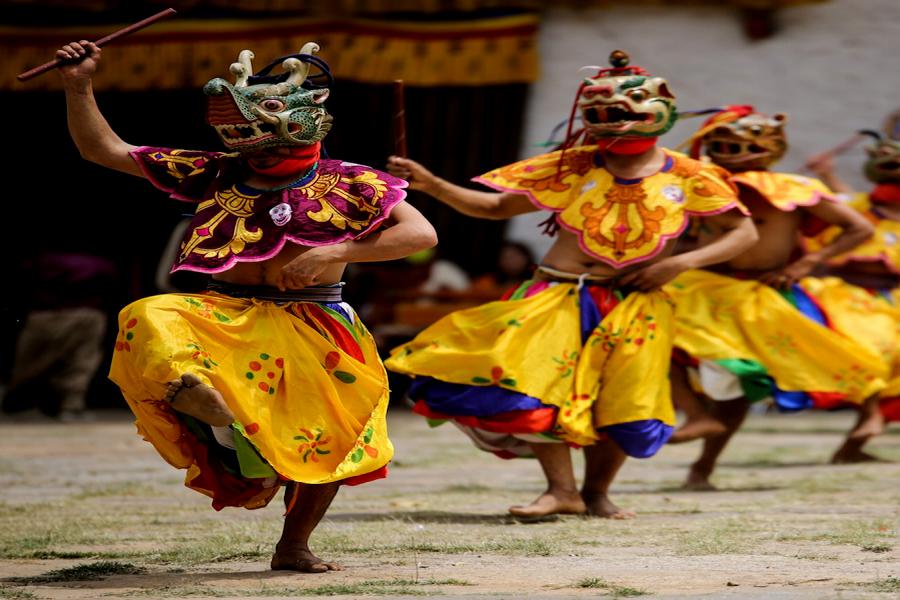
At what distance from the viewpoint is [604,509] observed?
6.03 meters

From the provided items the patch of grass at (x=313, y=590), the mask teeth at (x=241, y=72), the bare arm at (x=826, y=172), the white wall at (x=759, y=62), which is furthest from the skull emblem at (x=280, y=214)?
the white wall at (x=759, y=62)

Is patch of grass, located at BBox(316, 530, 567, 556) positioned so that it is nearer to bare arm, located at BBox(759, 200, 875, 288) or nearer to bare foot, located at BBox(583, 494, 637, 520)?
bare foot, located at BBox(583, 494, 637, 520)

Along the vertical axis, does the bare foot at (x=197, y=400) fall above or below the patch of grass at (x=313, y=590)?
above

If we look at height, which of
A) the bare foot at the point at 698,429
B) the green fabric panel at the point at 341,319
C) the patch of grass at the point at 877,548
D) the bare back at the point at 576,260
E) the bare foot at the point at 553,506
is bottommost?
the bare foot at the point at 698,429

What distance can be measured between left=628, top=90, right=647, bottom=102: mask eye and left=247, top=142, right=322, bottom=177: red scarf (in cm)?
168

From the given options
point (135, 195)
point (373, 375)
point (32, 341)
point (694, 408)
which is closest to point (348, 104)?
point (135, 195)

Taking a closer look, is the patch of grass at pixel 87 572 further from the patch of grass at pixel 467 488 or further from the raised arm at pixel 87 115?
the patch of grass at pixel 467 488

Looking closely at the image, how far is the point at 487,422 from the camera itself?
19.5ft

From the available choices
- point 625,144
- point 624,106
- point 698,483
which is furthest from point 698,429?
point 624,106

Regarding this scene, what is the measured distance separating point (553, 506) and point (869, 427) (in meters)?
3.07

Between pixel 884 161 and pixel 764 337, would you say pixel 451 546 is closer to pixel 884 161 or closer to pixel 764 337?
pixel 764 337

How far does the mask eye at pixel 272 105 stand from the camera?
464cm

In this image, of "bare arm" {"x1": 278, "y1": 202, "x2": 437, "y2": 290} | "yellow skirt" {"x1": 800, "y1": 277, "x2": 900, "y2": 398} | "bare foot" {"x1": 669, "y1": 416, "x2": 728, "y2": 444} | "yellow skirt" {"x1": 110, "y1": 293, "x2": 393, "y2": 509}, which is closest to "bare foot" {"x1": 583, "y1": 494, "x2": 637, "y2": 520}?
"bare foot" {"x1": 669, "y1": 416, "x2": 728, "y2": 444}

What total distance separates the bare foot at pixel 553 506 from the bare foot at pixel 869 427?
2817 millimetres
